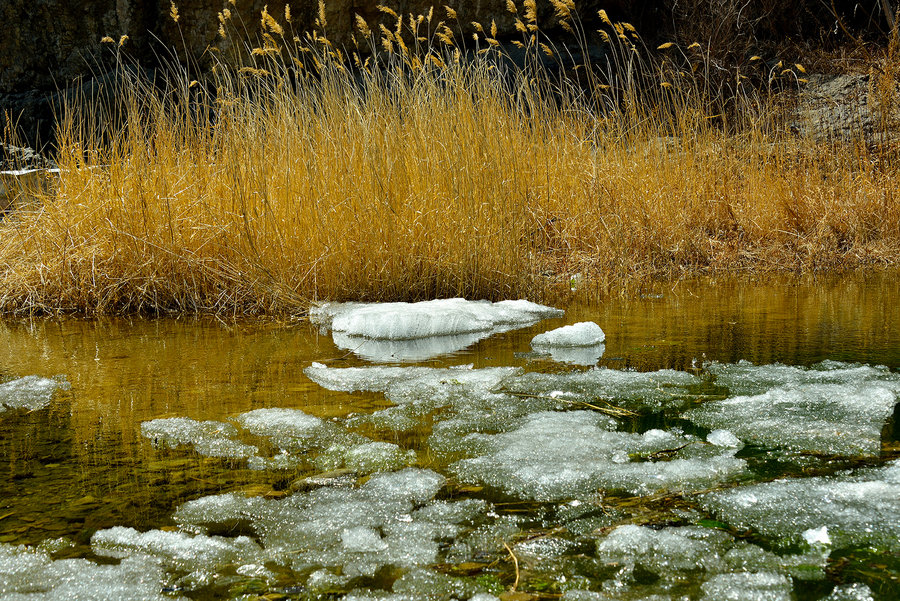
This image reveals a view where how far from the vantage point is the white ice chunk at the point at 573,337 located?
2820 mm

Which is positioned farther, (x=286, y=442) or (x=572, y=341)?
(x=572, y=341)

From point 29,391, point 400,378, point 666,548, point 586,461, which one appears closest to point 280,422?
point 400,378

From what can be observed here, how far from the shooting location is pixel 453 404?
83.3 inches

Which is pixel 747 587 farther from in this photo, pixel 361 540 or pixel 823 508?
pixel 361 540

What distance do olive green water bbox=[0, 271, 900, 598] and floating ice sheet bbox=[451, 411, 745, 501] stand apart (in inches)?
4.4

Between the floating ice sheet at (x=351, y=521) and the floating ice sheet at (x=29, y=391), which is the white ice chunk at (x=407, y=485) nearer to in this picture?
the floating ice sheet at (x=351, y=521)

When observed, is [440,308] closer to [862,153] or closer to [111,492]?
[111,492]

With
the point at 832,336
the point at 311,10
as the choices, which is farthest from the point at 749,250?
the point at 311,10

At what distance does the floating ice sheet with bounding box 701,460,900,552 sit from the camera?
1297 mm

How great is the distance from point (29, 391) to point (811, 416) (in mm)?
2155

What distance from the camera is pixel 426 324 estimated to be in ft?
10.5

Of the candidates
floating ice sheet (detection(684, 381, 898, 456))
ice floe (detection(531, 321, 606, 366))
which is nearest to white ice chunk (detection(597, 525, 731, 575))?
floating ice sheet (detection(684, 381, 898, 456))

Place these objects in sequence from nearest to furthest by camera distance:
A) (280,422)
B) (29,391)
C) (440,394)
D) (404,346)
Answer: (280,422), (440,394), (29,391), (404,346)

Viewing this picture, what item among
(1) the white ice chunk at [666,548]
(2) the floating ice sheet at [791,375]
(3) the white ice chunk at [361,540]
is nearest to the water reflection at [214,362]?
(2) the floating ice sheet at [791,375]
